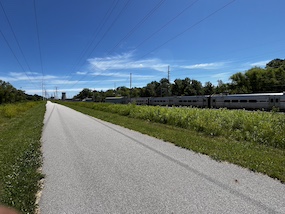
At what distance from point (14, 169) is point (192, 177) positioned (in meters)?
4.19

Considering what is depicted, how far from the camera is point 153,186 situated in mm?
4285

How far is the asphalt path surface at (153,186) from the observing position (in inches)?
137

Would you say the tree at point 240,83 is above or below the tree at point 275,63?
below

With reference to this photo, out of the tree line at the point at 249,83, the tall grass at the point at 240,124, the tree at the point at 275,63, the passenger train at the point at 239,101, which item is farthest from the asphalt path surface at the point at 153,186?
the tree at the point at 275,63

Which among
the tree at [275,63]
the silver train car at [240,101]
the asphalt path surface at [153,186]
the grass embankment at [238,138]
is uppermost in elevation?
the tree at [275,63]

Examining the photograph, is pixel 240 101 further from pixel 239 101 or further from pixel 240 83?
pixel 240 83

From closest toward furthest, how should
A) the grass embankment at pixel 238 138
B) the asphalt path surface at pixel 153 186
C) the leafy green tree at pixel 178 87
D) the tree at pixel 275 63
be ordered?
the asphalt path surface at pixel 153 186 < the grass embankment at pixel 238 138 < the tree at pixel 275 63 < the leafy green tree at pixel 178 87

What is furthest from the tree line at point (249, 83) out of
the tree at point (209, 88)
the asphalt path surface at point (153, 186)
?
the asphalt path surface at point (153, 186)

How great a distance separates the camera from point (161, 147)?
26.0 feet

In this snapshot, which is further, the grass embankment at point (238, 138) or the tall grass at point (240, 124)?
the tall grass at point (240, 124)

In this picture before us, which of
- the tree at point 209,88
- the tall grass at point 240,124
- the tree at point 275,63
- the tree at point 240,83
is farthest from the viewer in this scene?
the tree at point 209,88

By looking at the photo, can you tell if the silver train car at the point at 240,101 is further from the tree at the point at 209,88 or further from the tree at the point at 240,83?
A: the tree at the point at 209,88

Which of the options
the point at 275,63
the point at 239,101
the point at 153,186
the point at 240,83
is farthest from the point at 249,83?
the point at 153,186

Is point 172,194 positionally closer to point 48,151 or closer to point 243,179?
point 243,179
